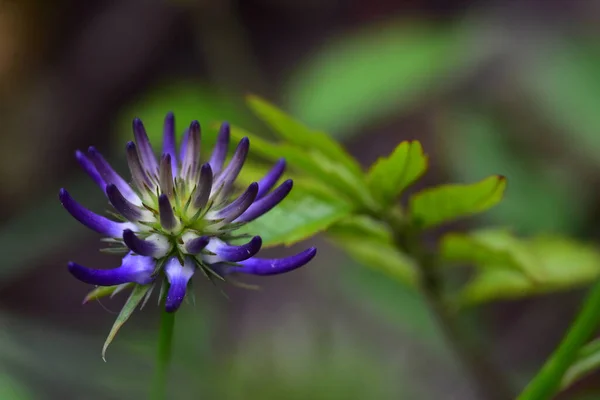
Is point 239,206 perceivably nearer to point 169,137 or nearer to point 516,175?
point 169,137

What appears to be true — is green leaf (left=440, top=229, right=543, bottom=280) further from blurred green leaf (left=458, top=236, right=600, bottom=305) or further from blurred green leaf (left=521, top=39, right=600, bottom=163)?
blurred green leaf (left=521, top=39, right=600, bottom=163)

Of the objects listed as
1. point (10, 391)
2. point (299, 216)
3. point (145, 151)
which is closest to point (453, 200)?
point (299, 216)

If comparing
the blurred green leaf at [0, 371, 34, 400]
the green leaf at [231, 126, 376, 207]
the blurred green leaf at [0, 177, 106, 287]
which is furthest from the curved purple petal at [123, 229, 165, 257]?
the blurred green leaf at [0, 177, 106, 287]

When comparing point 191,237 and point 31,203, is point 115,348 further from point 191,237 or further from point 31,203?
point 191,237

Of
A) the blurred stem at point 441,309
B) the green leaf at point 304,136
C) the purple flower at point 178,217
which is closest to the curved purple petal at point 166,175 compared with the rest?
the purple flower at point 178,217

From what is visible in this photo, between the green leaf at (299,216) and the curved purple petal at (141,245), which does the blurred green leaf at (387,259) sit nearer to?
the green leaf at (299,216)

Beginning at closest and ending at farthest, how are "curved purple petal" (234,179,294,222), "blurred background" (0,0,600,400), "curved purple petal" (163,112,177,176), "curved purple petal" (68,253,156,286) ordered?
"curved purple petal" (68,253,156,286), "curved purple petal" (234,179,294,222), "curved purple petal" (163,112,177,176), "blurred background" (0,0,600,400)
